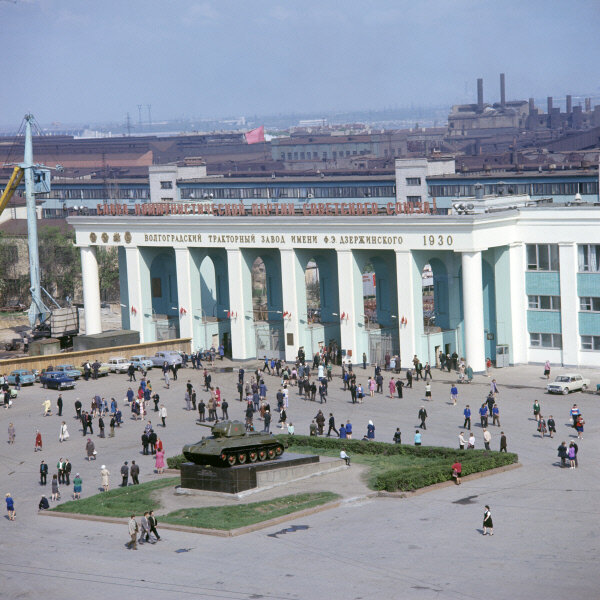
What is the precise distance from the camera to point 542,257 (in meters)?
75.4

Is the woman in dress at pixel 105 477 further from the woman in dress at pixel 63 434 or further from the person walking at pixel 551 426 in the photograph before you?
the person walking at pixel 551 426

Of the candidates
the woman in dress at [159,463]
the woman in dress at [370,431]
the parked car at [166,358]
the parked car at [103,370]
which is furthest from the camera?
the parked car at [166,358]

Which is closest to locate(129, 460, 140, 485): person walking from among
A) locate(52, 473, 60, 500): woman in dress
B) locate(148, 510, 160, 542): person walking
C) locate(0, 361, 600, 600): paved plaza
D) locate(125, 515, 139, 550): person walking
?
locate(0, 361, 600, 600): paved plaza

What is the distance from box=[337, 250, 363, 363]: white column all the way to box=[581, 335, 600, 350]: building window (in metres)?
14.1

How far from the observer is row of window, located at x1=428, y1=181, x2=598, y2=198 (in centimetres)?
12231

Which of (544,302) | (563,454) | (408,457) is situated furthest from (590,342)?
(563,454)

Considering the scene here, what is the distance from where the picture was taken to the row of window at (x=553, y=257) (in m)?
73.1

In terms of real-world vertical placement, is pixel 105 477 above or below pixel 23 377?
below

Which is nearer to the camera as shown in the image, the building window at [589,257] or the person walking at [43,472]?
the person walking at [43,472]

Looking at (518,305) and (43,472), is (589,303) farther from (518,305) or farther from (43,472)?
(43,472)

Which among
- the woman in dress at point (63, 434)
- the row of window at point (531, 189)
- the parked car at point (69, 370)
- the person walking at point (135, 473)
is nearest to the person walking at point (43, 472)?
the person walking at point (135, 473)

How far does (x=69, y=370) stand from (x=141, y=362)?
488 centimetres

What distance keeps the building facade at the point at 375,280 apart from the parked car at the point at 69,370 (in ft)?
40.3

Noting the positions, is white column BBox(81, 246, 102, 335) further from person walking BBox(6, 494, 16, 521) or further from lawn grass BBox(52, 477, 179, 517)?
person walking BBox(6, 494, 16, 521)
